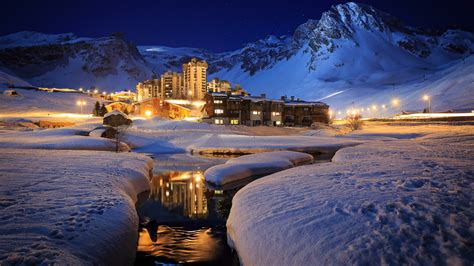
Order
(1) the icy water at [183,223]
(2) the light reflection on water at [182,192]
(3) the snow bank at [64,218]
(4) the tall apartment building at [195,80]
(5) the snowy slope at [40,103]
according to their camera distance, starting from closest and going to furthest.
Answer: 1. (3) the snow bank at [64,218]
2. (1) the icy water at [183,223]
3. (2) the light reflection on water at [182,192]
4. (5) the snowy slope at [40,103]
5. (4) the tall apartment building at [195,80]

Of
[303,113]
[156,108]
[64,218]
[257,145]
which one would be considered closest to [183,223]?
[64,218]

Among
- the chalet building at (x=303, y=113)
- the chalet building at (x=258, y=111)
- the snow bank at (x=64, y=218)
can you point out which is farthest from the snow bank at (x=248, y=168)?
the chalet building at (x=303, y=113)

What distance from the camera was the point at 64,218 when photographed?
1009cm

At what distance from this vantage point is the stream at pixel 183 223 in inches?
460

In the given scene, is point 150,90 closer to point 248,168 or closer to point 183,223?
point 248,168

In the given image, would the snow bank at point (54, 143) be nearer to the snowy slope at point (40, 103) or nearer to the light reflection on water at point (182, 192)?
the light reflection on water at point (182, 192)

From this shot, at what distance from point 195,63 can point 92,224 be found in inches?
5148

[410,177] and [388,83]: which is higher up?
[388,83]

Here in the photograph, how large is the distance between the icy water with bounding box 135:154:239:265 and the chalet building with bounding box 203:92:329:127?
5311 centimetres

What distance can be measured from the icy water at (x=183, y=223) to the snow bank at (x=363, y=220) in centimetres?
117

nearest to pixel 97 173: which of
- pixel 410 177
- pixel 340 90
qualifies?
pixel 410 177

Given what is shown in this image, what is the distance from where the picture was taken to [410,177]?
12.5 m

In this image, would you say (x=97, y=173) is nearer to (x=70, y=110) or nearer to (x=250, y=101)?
(x=250, y=101)

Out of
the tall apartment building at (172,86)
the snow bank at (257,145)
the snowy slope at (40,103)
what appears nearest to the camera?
the snow bank at (257,145)
